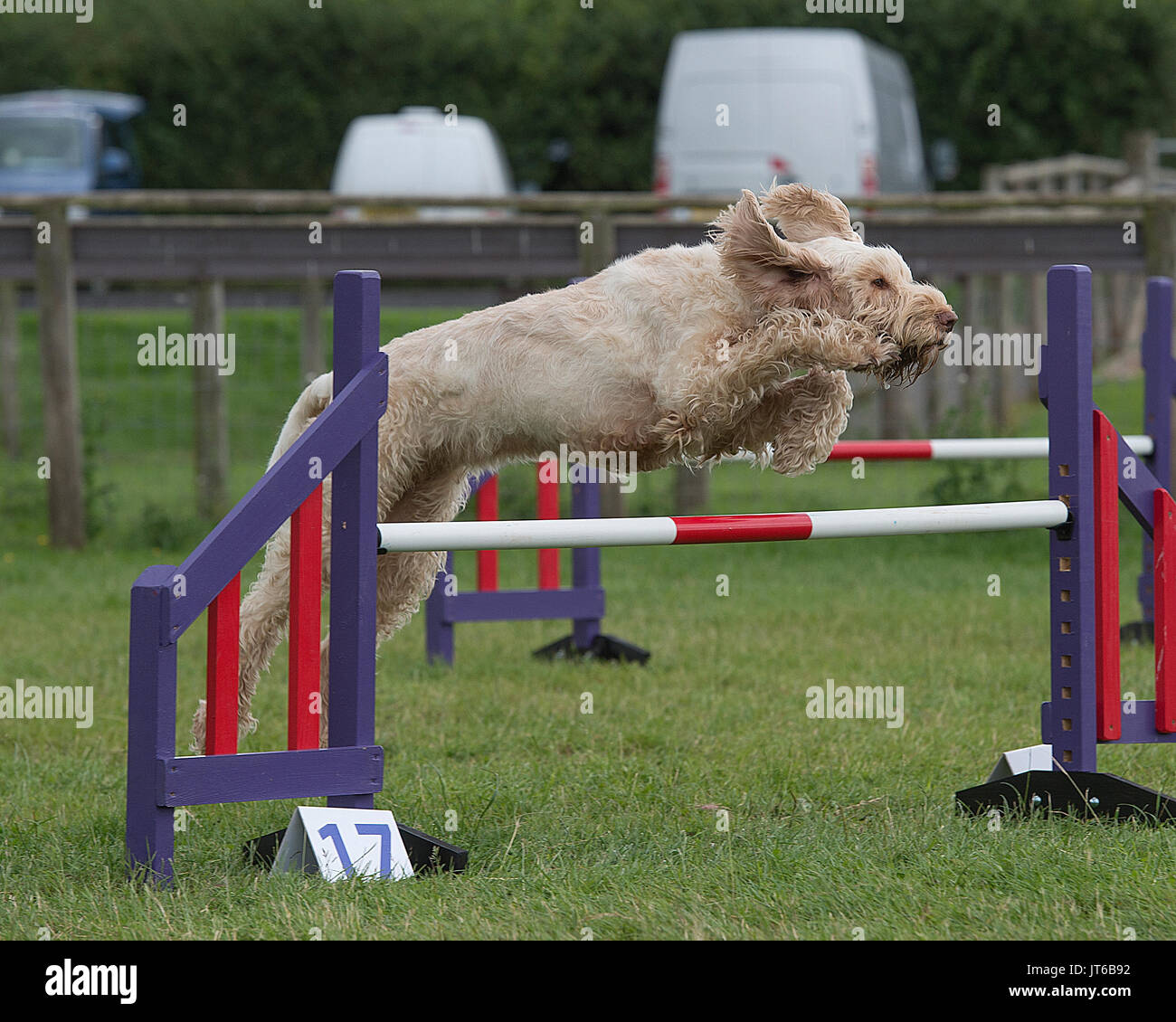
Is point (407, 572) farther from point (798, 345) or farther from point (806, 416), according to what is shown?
point (798, 345)

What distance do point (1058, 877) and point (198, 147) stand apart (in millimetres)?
18923

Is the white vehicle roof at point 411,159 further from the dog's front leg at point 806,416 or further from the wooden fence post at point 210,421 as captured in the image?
the dog's front leg at point 806,416

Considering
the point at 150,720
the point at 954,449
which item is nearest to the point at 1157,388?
the point at 954,449

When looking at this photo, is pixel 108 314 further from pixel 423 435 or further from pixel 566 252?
pixel 423 435

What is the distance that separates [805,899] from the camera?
10.4 ft

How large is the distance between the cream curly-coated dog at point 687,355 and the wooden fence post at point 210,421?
18.0 feet

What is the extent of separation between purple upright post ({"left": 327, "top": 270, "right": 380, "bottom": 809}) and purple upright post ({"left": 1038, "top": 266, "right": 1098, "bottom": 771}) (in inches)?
66.3

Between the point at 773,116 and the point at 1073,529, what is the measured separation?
964cm

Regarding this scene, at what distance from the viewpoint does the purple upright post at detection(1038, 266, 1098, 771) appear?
12.7 ft

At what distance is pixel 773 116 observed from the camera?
1291 cm

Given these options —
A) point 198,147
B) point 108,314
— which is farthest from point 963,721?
point 198,147

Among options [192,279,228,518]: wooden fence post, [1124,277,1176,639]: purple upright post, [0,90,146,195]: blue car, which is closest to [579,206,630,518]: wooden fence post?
[192,279,228,518]: wooden fence post

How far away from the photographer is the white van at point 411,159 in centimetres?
1374

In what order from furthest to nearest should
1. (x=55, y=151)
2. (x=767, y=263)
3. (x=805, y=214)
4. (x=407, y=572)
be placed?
(x=55, y=151), (x=407, y=572), (x=805, y=214), (x=767, y=263)
